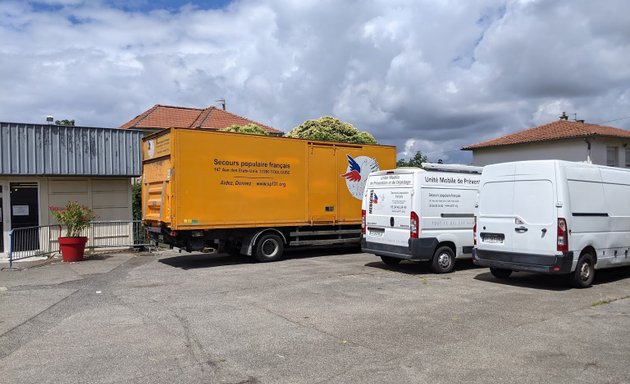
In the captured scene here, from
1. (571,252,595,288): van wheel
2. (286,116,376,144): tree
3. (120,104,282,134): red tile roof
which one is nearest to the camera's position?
(571,252,595,288): van wheel

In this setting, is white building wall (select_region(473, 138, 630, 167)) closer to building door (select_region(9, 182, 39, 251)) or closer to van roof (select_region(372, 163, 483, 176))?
van roof (select_region(372, 163, 483, 176))

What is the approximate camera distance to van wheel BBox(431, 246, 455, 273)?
Result: 1084 centimetres

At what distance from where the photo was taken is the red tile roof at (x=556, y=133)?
1124 inches

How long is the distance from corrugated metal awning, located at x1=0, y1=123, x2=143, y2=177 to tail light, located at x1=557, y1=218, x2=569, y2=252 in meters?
12.1

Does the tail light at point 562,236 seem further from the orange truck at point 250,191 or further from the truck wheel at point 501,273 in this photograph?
the orange truck at point 250,191

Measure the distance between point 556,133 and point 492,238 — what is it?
2341 centimetres

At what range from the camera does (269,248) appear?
43.1 feet

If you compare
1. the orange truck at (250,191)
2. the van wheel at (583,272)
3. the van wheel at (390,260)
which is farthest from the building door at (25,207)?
the van wheel at (583,272)

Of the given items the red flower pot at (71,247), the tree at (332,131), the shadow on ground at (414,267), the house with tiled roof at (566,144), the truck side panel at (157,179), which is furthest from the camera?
the house with tiled roof at (566,144)

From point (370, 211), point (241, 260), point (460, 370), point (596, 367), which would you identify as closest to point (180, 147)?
point (241, 260)

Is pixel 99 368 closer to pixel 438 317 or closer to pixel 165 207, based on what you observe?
pixel 438 317

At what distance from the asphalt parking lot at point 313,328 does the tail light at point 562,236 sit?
811 millimetres

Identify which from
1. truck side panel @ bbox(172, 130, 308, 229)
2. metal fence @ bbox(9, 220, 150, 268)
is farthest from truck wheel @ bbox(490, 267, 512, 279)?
metal fence @ bbox(9, 220, 150, 268)

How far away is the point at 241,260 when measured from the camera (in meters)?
13.6
